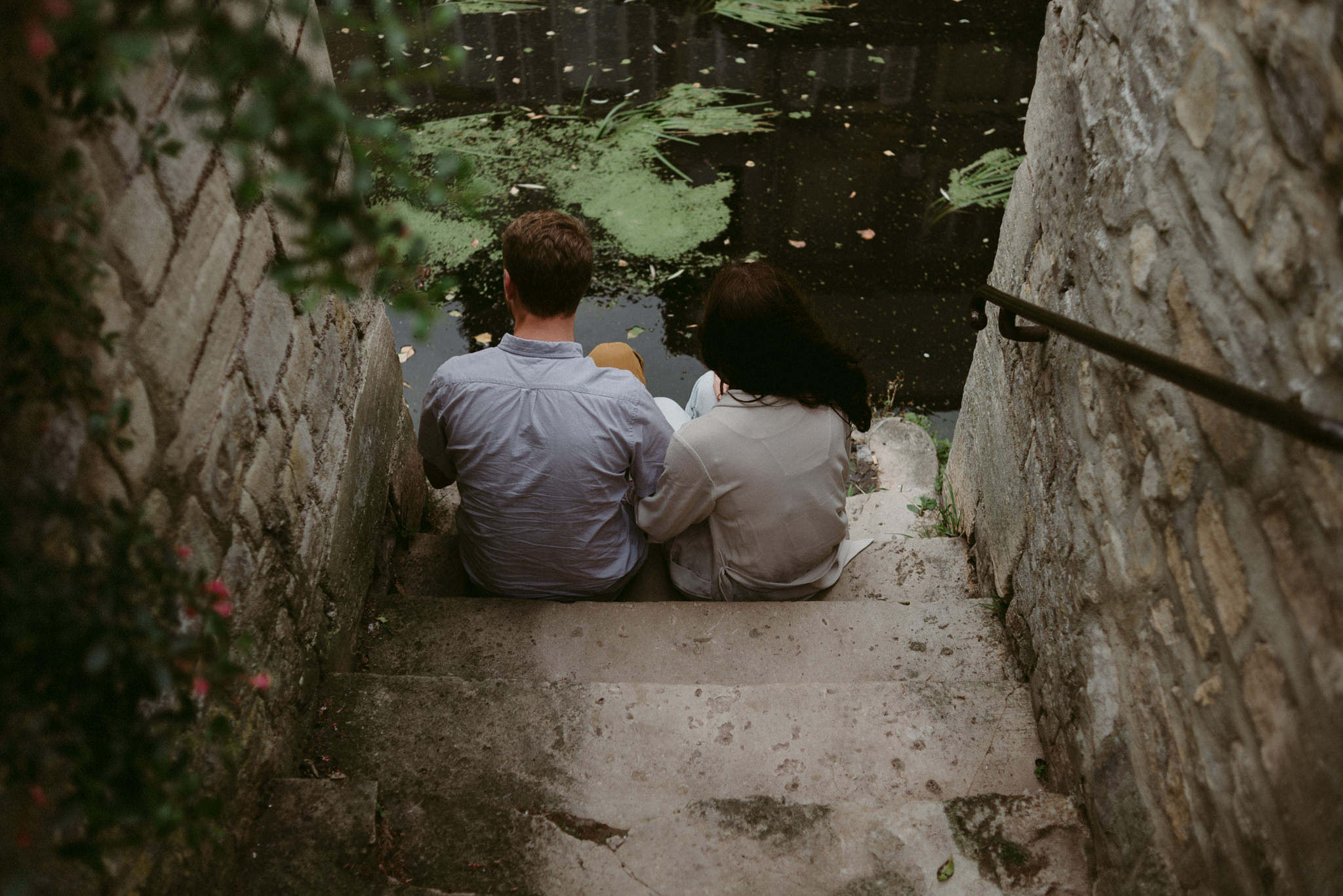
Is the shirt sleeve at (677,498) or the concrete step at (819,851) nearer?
the concrete step at (819,851)

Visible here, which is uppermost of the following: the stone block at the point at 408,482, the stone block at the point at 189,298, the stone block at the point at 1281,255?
the stone block at the point at 1281,255

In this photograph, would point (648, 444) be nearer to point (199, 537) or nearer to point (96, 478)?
point (199, 537)

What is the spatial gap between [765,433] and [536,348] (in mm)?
630

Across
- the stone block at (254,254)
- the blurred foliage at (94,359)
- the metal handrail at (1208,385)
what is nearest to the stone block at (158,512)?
the blurred foliage at (94,359)

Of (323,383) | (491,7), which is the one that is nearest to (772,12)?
(491,7)

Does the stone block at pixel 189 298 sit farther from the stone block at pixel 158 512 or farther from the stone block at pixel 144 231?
the stone block at pixel 158 512

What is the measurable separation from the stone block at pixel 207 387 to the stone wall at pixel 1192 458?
5.06 feet

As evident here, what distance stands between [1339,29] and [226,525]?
1.71 m

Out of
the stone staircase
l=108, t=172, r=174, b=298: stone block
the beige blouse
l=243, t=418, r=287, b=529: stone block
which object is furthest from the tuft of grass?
l=108, t=172, r=174, b=298: stone block

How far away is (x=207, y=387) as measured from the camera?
1.44 metres

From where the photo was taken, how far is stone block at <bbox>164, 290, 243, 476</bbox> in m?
1.35

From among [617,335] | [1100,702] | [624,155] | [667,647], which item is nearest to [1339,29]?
[1100,702]

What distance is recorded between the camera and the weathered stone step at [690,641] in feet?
7.25

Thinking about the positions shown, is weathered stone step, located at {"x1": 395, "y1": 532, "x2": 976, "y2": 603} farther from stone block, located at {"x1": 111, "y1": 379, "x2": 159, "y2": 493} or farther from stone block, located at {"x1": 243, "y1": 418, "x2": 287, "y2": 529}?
stone block, located at {"x1": 111, "y1": 379, "x2": 159, "y2": 493}
